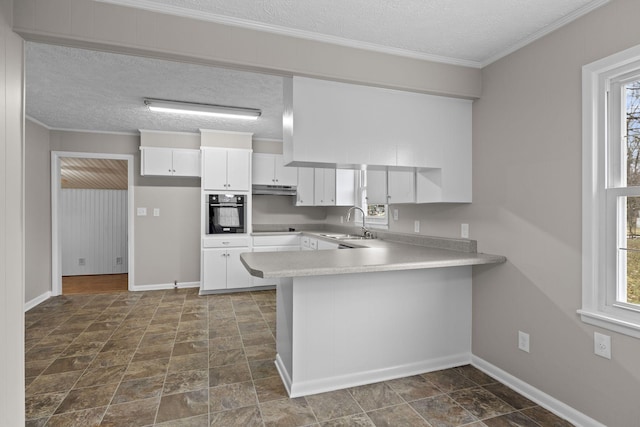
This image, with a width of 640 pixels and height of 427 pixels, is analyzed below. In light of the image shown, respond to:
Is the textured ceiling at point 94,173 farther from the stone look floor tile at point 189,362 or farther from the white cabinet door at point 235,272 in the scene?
the stone look floor tile at point 189,362

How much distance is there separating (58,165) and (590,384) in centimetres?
640

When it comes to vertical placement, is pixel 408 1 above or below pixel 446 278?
above

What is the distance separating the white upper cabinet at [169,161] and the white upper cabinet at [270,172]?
0.88 meters

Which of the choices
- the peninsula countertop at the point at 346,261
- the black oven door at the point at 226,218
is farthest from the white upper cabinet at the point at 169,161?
the peninsula countertop at the point at 346,261

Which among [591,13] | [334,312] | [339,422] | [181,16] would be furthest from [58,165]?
[591,13]

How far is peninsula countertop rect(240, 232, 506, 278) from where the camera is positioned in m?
2.05

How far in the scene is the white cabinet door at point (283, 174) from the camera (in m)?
5.53

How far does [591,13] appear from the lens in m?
1.95

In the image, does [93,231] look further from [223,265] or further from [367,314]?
[367,314]

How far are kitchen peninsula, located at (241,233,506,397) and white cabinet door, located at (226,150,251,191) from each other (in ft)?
8.93

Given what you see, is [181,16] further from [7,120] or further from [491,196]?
[491,196]

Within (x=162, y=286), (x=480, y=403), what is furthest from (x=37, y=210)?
(x=480, y=403)

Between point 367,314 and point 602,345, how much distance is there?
1359 mm

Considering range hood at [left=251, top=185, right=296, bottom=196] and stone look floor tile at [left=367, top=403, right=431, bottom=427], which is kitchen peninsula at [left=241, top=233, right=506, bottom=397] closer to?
stone look floor tile at [left=367, top=403, right=431, bottom=427]
